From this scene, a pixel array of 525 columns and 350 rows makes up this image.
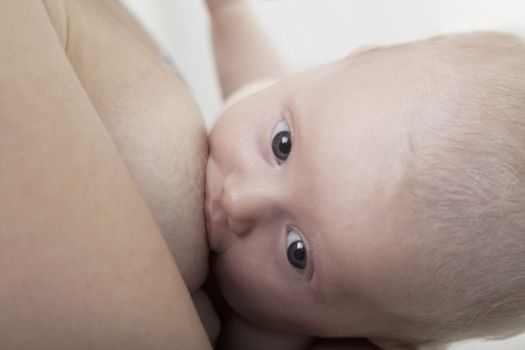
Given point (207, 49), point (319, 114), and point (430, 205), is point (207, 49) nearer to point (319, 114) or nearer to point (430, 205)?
point (319, 114)

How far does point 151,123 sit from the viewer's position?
0.68 m

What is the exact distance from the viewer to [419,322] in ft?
2.53

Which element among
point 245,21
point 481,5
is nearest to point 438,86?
point 245,21

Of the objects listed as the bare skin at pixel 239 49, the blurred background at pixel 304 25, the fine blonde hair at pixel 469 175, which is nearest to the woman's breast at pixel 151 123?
the fine blonde hair at pixel 469 175

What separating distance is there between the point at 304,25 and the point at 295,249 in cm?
97

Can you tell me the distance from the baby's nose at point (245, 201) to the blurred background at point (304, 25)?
0.75 m

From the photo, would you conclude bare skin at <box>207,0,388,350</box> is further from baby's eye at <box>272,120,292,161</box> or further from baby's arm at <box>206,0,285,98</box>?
baby's eye at <box>272,120,292,161</box>

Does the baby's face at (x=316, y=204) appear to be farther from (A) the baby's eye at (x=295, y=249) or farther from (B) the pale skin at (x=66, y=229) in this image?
(B) the pale skin at (x=66, y=229)

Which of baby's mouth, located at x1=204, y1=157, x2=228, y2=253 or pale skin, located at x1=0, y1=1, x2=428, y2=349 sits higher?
pale skin, located at x1=0, y1=1, x2=428, y2=349

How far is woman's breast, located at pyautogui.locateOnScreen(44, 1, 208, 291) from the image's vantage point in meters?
0.65

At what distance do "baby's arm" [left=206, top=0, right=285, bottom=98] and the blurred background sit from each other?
28 cm

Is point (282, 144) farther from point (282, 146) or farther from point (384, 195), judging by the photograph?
point (384, 195)

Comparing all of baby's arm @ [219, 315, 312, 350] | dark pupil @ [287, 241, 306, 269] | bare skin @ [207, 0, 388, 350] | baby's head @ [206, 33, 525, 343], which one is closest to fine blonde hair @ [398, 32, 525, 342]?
baby's head @ [206, 33, 525, 343]

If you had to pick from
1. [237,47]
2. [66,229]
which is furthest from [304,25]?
[66,229]
